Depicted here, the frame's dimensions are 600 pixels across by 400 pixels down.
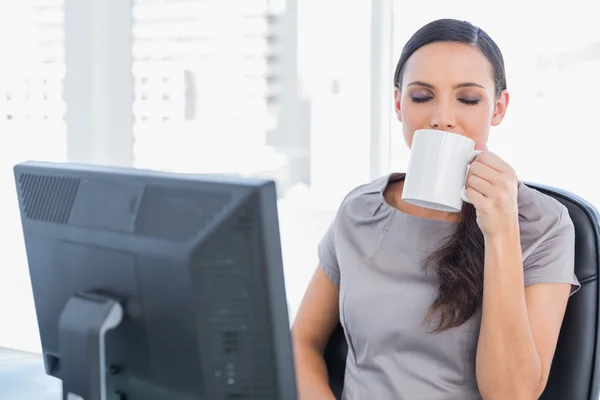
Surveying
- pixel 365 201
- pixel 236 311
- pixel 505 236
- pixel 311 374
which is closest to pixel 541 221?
pixel 505 236

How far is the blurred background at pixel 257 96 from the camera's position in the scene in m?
2.05

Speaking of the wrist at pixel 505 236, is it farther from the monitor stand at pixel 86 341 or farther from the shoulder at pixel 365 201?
the monitor stand at pixel 86 341

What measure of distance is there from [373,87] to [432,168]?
127cm

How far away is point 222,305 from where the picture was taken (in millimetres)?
709

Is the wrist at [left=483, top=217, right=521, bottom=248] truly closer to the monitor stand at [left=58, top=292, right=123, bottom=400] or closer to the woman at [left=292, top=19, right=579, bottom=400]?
the woman at [left=292, top=19, right=579, bottom=400]

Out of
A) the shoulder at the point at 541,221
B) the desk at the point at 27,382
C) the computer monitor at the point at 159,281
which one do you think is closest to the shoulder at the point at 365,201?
the shoulder at the point at 541,221

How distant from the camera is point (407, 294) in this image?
125 centimetres

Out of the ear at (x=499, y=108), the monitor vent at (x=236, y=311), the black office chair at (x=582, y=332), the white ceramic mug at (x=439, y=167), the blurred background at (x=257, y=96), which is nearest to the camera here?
the monitor vent at (x=236, y=311)

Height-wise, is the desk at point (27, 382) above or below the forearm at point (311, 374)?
below

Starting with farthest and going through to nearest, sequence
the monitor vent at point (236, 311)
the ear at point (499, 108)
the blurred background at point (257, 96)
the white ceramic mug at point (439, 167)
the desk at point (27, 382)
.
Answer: the blurred background at point (257, 96) → the desk at point (27, 382) → the ear at point (499, 108) → the white ceramic mug at point (439, 167) → the monitor vent at point (236, 311)

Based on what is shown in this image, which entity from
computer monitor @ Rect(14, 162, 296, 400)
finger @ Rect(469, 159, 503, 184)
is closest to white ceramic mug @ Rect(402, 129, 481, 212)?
finger @ Rect(469, 159, 503, 184)

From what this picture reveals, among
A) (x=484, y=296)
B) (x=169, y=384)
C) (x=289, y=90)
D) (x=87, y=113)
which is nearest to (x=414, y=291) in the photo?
(x=484, y=296)

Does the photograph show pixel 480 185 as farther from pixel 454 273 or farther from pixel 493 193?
pixel 454 273

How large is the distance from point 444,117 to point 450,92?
1.7 inches
